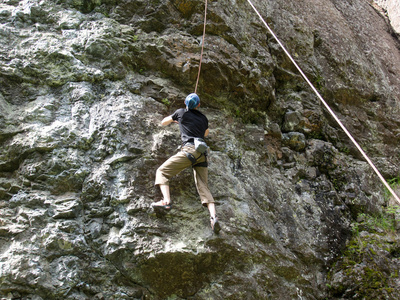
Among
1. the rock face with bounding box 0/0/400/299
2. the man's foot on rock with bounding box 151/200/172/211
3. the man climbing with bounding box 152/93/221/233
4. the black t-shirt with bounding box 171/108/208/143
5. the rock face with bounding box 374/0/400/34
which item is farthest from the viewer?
the rock face with bounding box 374/0/400/34

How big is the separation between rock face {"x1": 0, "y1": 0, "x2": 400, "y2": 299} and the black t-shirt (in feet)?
1.53

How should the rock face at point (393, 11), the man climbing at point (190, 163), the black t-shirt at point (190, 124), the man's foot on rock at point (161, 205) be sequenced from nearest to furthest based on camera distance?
the man's foot on rock at point (161, 205)
the man climbing at point (190, 163)
the black t-shirt at point (190, 124)
the rock face at point (393, 11)

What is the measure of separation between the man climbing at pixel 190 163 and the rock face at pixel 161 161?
0.87ft

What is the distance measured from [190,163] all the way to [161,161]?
2.05 ft

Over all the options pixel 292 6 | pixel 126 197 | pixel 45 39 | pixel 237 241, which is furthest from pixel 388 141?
pixel 45 39

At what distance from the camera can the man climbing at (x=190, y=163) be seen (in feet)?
16.0

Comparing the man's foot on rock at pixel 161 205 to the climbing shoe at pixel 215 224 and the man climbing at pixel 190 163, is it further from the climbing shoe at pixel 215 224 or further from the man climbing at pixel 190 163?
the climbing shoe at pixel 215 224

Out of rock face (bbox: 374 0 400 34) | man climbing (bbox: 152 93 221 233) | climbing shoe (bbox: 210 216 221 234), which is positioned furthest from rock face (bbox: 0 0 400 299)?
rock face (bbox: 374 0 400 34)

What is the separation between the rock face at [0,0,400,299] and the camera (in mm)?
4480

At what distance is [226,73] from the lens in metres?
6.91

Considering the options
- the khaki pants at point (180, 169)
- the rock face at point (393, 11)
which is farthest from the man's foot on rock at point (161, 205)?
the rock face at point (393, 11)

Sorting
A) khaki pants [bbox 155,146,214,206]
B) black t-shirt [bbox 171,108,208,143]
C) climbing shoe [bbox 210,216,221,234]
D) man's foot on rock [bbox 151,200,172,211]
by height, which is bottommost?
man's foot on rock [bbox 151,200,172,211]

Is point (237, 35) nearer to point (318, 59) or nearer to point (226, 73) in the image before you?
point (226, 73)

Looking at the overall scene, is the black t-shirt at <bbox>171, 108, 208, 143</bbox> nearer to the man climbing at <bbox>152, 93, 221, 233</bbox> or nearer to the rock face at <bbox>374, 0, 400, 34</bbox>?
the man climbing at <bbox>152, 93, 221, 233</bbox>
